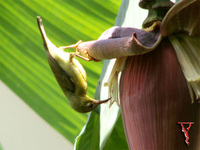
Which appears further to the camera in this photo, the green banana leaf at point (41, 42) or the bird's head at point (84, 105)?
the green banana leaf at point (41, 42)

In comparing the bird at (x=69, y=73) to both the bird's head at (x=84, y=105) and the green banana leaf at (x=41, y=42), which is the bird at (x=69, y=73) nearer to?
the bird's head at (x=84, y=105)

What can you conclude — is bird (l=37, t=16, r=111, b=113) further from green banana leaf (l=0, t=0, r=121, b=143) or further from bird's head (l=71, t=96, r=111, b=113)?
green banana leaf (l=0, t=0, r=121, b=143)

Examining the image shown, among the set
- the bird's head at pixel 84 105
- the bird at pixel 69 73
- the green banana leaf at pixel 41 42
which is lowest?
the green banana leaf at pixel 41 42

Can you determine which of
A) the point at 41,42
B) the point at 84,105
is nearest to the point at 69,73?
the point at 84,105

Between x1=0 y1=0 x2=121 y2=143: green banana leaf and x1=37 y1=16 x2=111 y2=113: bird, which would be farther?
x1=0 y1=0 x2=121 y2=143: green banana leaf

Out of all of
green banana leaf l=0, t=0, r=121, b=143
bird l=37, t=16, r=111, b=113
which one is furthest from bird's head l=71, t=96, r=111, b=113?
green banana leaf l=0, t=0, r=121, b=143

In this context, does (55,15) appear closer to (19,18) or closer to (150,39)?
(19,18)

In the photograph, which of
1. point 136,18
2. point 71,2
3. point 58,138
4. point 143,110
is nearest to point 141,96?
point 143,110

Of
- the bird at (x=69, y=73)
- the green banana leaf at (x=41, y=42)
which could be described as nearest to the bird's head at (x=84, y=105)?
the bird at (x=69, y=73)

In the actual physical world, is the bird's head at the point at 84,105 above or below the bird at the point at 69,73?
below
